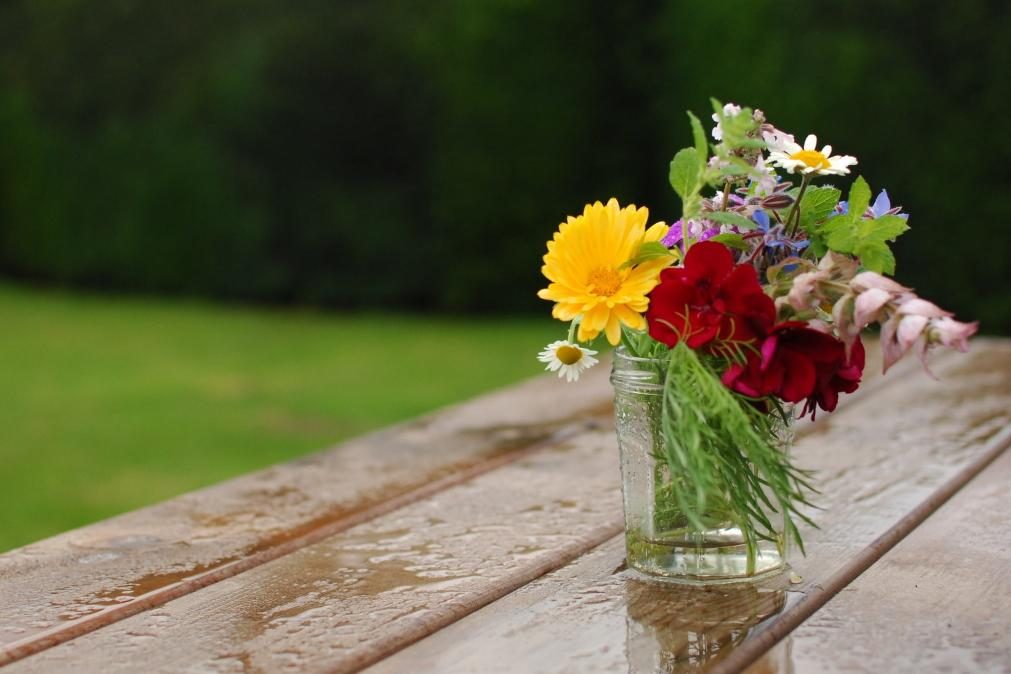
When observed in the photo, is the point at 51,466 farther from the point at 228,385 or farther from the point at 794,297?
the point at 794,297

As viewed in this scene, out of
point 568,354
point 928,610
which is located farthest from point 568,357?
point 928,610

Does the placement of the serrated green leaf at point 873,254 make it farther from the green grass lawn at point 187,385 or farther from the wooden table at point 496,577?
the green grass lawn at point 187,385

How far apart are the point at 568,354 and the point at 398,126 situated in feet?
12.6

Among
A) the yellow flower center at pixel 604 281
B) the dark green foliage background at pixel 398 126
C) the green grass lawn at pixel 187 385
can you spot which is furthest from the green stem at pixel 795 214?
the dark green foliage background at pixel 398 126

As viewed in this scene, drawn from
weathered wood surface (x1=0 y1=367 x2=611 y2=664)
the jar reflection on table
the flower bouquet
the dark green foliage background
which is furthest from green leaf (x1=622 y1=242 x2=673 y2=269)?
the dark green foliage background

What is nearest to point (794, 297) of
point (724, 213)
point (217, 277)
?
point (724, 213)

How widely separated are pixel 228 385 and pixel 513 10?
1637mm

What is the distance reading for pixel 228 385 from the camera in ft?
13.4

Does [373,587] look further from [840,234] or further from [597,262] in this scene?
[840,234]

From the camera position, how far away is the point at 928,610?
94 cm

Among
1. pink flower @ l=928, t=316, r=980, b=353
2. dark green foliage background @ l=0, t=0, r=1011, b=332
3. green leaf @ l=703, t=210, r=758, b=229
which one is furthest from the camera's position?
dark green foliage background @ l=0, t=0, r=1011, b=332

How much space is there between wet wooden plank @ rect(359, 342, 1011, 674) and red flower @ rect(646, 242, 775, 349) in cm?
20

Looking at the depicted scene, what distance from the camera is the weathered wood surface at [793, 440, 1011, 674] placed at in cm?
85

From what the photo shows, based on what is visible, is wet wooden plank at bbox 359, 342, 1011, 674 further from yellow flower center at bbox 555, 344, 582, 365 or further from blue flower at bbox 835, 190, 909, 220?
blue flower at bbox 835, 190, 909, 220
